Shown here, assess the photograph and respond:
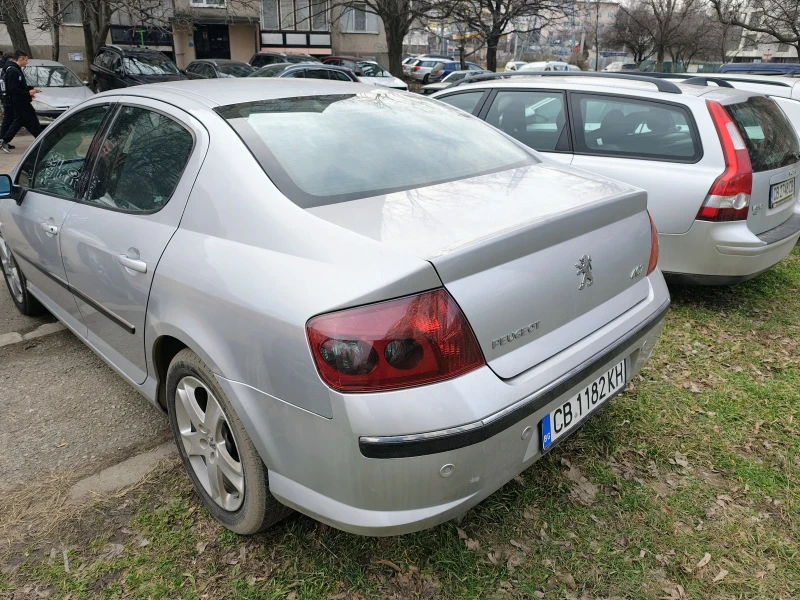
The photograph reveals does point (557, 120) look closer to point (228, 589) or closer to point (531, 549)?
point (531, 549)

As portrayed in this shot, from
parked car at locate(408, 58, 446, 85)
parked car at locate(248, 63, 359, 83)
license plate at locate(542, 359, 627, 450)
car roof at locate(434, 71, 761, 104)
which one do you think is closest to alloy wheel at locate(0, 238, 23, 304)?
license plate at locate(542, 359, 627, 450)

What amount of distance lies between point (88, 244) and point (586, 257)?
209 cm

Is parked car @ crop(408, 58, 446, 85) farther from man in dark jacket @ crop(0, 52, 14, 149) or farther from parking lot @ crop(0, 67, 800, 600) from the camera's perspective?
parking lot @ crop(0, 67, 800, 600)

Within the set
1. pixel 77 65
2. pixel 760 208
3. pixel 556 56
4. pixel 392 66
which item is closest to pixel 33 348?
pixel 760 208

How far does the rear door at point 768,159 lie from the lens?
409 centimetres

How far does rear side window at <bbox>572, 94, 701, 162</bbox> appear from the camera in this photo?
13.9 feet

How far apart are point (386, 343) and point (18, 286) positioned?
360cm

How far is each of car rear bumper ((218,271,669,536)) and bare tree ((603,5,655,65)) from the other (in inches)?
1531

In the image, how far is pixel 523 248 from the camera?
192 centimetres

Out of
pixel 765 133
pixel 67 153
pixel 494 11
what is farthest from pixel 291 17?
pixel 67 153

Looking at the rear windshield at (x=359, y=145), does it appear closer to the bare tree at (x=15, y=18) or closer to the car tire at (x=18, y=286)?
the car tire at (x=18, y=286)

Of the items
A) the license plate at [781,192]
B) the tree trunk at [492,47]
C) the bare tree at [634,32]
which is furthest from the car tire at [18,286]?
the bare tree at [634,32]

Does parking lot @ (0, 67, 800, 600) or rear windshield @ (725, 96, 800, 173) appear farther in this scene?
rear windshield @ (725, 96, 800, 173)

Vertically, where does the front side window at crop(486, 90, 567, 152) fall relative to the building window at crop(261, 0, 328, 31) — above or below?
below
